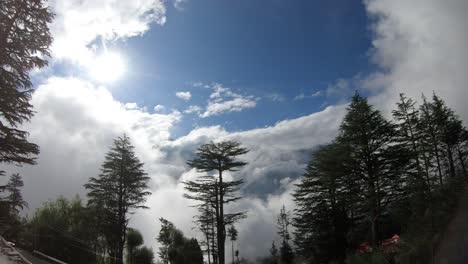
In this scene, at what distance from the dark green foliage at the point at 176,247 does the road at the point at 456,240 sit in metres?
41.2

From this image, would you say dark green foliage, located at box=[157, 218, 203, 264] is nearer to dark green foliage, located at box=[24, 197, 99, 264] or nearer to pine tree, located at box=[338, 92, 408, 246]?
dark green foliage, located at box=[24, 197, 99, 264]

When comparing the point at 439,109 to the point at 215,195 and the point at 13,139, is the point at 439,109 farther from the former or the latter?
the point at 13,139

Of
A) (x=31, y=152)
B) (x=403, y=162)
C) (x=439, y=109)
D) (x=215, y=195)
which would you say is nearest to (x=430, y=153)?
(x=439, y=109)

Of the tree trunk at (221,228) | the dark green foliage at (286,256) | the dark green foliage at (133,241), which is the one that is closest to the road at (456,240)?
the tree trunk at (221,228)

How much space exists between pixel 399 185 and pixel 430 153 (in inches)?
531

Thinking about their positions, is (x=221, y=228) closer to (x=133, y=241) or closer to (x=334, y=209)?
(x=334, y=209)

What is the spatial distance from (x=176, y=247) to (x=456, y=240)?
48.0m

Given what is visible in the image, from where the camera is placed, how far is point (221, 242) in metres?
30.7

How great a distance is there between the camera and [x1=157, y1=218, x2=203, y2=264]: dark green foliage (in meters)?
45.2

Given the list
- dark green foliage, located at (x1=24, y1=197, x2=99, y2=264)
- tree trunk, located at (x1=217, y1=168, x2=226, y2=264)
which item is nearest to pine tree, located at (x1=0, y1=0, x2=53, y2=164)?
dark green foliage, located at (x1=24, y1=197, x2=99, y2=264)

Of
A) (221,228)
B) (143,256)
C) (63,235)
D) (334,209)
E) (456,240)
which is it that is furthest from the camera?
(143,256)

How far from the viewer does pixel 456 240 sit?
8570mm

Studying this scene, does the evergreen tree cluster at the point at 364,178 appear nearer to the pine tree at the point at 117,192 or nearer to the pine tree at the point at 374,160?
the pine tree at the point at 374,160

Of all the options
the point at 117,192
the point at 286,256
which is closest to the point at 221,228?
the point at 117,192
